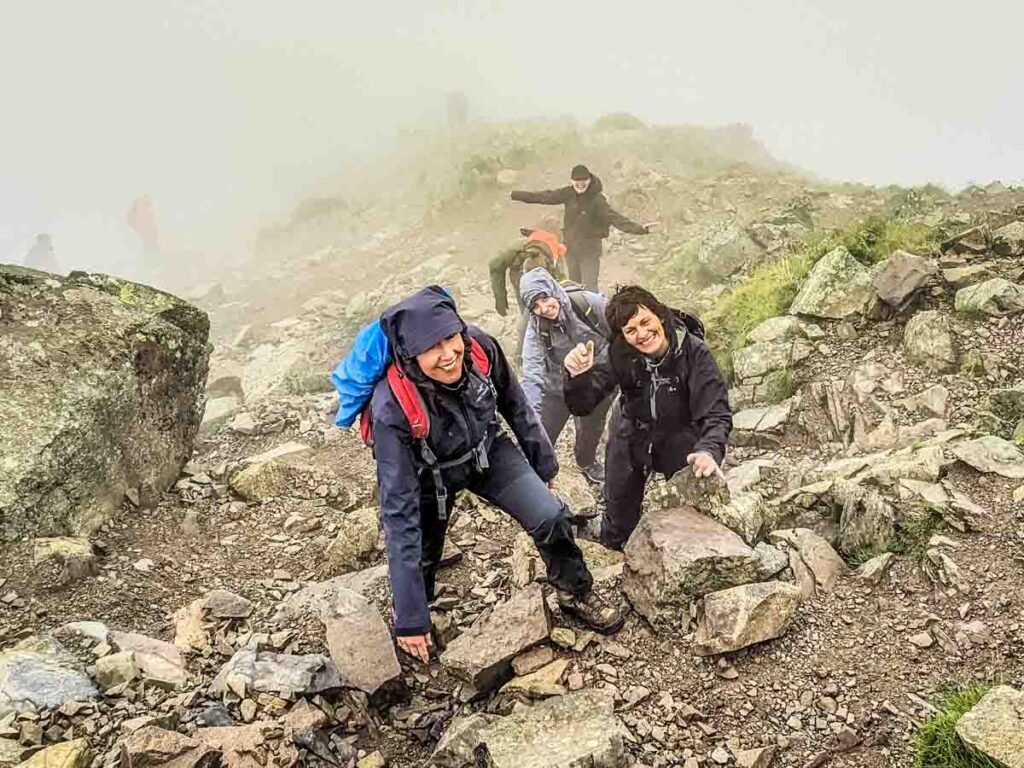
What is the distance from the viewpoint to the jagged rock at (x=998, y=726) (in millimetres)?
2996

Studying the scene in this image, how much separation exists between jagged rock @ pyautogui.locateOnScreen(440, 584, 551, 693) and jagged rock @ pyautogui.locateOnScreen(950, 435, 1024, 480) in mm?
3632

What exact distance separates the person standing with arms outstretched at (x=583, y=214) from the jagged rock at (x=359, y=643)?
697cm

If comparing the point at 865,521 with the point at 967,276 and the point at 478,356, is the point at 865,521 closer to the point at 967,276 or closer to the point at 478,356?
the point at 478,356

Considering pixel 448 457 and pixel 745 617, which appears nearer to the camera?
pixel 448 457

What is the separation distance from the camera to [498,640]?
14.2 feet

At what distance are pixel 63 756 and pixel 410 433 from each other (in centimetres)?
246

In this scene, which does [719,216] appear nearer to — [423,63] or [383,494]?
[383,494]

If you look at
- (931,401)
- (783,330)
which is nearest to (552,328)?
(783,330)

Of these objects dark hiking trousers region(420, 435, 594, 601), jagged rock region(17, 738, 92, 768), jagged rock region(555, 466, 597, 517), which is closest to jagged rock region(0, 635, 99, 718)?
jagged rock region(17, 738, 92, 768)

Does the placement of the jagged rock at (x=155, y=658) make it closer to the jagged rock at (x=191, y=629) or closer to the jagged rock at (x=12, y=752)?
the jagged rock at (x=191, y=629)

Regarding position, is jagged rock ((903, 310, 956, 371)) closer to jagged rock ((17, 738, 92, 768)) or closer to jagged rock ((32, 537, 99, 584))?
jagged rock ((17, 738, 92, 768))

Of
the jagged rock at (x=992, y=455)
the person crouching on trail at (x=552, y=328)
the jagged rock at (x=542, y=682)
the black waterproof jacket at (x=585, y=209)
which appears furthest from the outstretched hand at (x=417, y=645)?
the black waterproof jacket at (x=585, y=209)

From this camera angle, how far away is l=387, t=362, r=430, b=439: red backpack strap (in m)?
3.73

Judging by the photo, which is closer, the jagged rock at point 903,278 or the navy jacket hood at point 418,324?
the navy jacket hood at point 418,324
